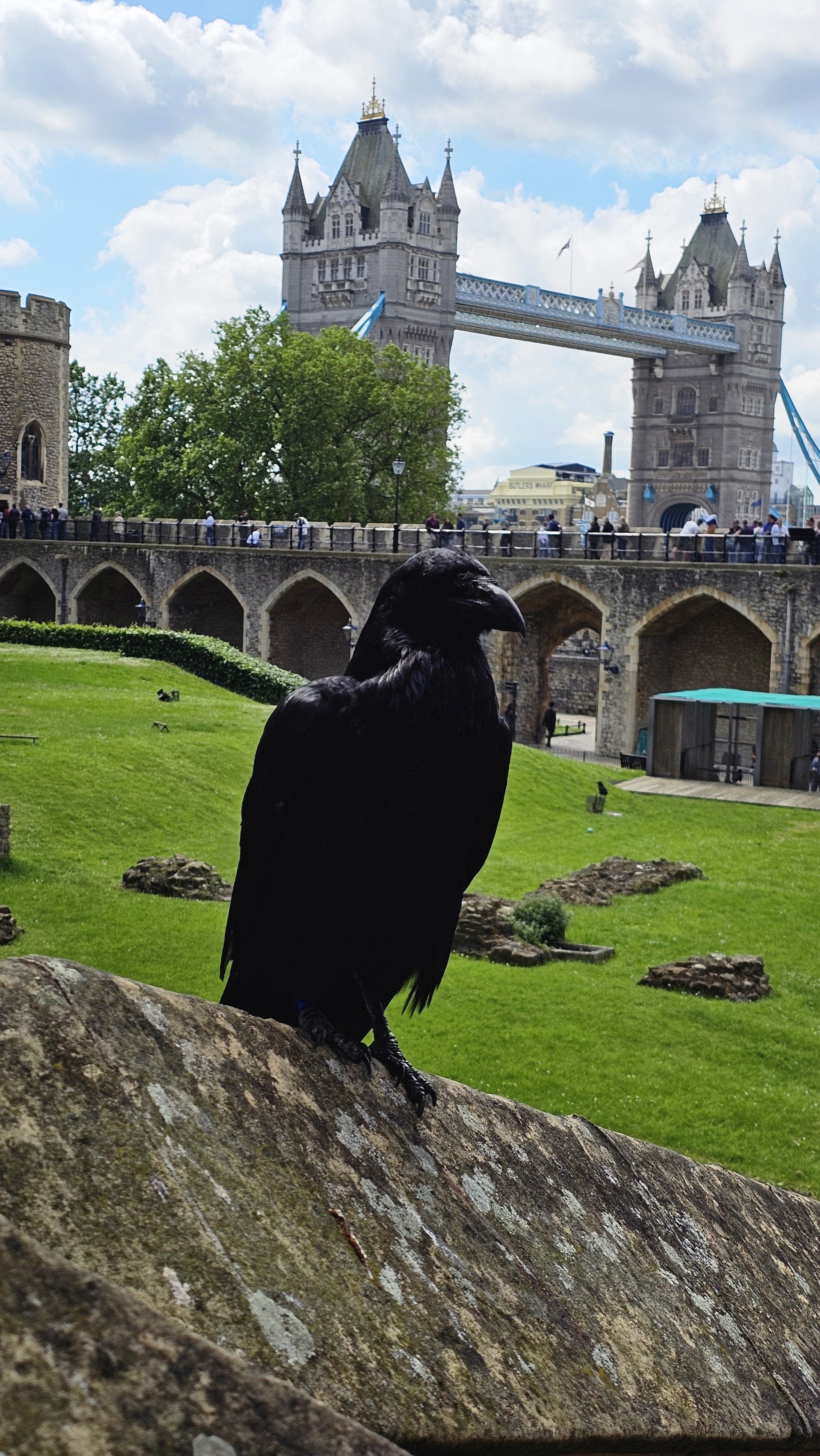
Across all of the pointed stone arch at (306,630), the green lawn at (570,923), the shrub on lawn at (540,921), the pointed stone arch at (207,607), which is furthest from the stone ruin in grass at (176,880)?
the pointed stone arch at (207,607)

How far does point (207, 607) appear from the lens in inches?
1800

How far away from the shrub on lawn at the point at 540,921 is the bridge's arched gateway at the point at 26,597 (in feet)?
116

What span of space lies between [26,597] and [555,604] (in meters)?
18.9

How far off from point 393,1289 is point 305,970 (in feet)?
4.35

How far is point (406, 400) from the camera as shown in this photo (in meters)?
51.4

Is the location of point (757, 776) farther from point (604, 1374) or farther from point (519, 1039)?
point (604, 1374)

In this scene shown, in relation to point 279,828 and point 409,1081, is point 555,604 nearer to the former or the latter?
point 279,828

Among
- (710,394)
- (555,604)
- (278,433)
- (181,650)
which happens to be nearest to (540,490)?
(710,394)

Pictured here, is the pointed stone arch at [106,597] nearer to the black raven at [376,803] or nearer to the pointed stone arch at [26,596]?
the pointed stone arch at [26,596]

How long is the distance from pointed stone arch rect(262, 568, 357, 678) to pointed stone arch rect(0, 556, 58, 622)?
320 inches

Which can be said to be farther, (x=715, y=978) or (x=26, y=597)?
(x=26, y=597)

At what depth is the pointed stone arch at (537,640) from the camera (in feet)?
126

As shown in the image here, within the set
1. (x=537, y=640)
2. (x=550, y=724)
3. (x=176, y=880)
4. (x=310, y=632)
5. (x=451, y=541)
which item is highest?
(x=451, y=541)

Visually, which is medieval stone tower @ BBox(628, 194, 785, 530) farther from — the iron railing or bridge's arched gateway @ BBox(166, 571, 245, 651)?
the iron railing
